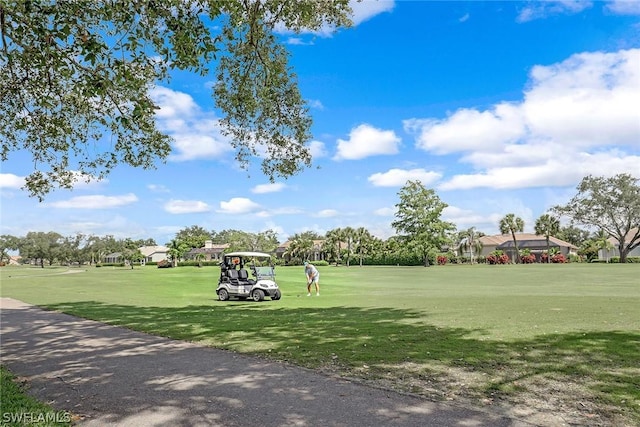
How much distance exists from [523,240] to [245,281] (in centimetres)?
11216

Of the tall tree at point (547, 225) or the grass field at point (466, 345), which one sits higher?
the tall tree at point (547, 225)

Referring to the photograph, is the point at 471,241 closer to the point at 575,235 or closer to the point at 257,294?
the point at 575,235

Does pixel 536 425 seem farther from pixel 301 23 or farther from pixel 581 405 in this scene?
pixel 301 23

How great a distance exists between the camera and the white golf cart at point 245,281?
22.0m

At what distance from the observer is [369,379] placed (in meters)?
7.07

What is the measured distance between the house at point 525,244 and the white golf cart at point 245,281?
96284 millimetres

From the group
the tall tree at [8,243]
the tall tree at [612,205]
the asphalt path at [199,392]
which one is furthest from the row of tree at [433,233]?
the asphalt path at [199,392]

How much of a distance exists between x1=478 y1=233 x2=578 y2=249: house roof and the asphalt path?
116382mm

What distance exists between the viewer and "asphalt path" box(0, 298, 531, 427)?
17.7 feet

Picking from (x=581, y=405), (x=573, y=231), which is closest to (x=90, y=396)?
(x=581, y=405)

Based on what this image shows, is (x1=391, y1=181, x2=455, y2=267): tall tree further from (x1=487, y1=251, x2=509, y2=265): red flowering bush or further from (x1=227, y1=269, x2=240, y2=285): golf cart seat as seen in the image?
(x1=227, y1=269, x2=240, y2=285): golf cart seat

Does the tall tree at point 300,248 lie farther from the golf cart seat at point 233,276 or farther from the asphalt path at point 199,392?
the asphalt path at point 199,392

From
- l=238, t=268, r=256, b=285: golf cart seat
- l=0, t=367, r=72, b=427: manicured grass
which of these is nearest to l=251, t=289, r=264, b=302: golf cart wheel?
l=238, t=268, r=256, b=285: golf cart seat

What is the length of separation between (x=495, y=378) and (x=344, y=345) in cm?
350
